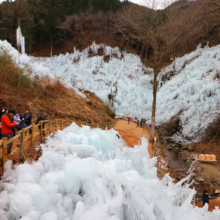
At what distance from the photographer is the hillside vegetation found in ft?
34.3

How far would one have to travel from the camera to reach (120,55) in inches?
1225

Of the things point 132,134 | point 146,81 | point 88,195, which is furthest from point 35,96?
point 146,81

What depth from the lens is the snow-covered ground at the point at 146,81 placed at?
51.8ft

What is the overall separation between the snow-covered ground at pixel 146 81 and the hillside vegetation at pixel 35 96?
207 cm

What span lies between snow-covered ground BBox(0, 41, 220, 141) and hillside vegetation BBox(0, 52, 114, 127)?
6.79 feet

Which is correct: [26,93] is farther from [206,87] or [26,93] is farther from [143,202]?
[206,87]

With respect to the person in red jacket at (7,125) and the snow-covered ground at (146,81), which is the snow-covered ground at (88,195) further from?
the snow-covered ground at (146,81)

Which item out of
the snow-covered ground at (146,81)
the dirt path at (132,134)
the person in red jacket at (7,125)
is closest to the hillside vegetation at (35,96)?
the snow-covered ground at (146,81)

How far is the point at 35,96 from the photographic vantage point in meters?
12.4

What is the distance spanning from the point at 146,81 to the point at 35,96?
21.0 metres

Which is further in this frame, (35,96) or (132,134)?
(132,134)

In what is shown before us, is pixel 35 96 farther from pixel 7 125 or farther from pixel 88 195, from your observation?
pixel 88 195

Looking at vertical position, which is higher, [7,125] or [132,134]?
[7,125]

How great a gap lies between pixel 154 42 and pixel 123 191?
417 inches
